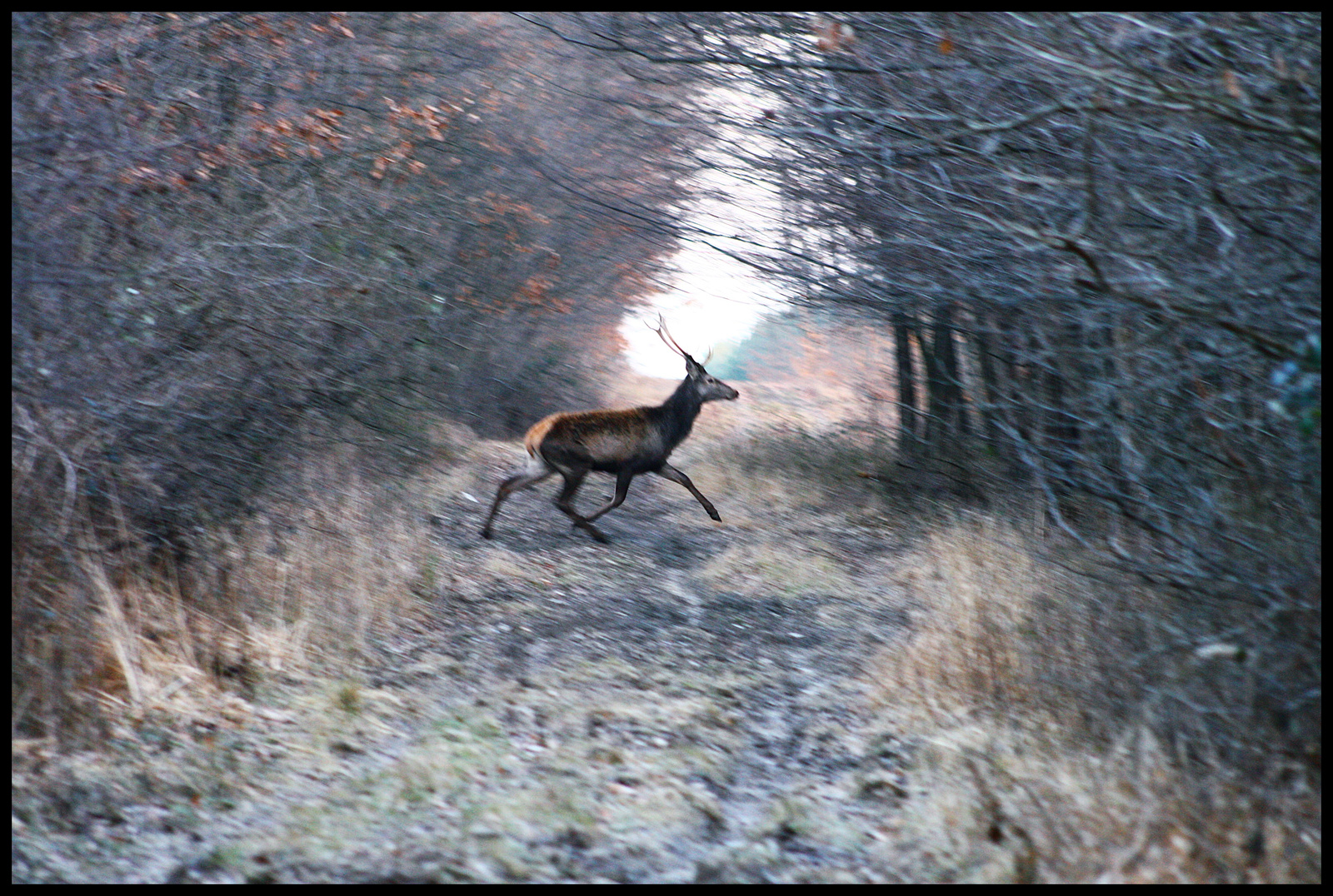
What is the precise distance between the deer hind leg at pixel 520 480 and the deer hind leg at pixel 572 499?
19 cm

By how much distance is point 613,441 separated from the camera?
29.0 ft

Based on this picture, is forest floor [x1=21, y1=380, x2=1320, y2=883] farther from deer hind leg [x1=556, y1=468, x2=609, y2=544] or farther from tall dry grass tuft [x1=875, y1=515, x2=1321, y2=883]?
deer hind leg [x1=556, y1=468, x2=609, y2=544]

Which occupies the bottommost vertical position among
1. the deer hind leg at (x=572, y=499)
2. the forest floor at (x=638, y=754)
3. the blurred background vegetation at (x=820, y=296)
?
the deer hind leg at (x=572, y=499)

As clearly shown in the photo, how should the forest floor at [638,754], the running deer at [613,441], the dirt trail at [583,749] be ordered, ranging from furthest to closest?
the running deer at [613,441] → the dirt trail at [583,749] → the forest floor at [638,754]

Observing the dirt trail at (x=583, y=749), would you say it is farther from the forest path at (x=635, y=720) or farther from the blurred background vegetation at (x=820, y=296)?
the blurred background vegetation at (x=820, y=296)

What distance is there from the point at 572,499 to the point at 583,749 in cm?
417

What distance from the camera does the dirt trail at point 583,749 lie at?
4113mm

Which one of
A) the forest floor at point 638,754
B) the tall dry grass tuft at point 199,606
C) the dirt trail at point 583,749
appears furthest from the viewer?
the tall dry grass tuft at point 199,606

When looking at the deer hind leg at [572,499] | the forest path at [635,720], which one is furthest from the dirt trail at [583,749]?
the deer hind leg at [572,499]

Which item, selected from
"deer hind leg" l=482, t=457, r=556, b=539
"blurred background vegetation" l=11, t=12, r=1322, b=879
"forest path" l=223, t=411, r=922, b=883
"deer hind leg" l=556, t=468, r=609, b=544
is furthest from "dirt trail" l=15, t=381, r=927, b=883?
"blurred background vegetation" l=11, t=12, r=1322, b=879

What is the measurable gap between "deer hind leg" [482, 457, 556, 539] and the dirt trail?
29 centimetres

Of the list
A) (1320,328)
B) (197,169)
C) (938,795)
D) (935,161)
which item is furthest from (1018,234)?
(197,169)

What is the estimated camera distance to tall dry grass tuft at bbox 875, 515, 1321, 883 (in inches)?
145
